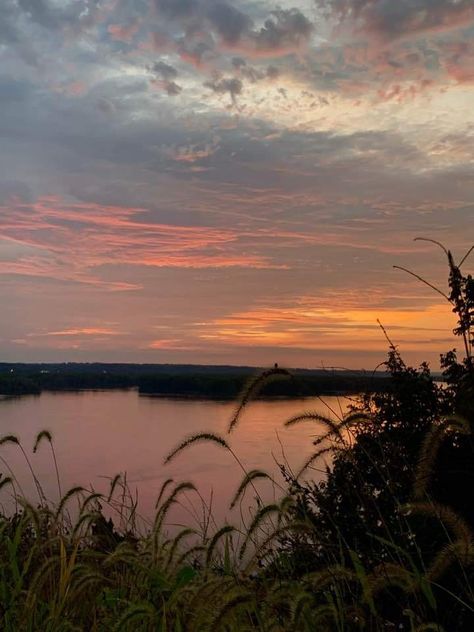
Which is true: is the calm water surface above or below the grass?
below

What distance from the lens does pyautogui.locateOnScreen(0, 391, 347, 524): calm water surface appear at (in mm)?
28531

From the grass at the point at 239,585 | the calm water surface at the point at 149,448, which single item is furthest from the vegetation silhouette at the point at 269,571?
the calm water surface at the point at 149,448

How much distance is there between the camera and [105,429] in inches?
2285

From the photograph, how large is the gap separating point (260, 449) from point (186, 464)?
3851 millimetres

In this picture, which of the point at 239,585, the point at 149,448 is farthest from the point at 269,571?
the point at 149,448

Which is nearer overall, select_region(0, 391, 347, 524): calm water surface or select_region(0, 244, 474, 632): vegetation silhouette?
select_region(0, 244, 474, 632): vegetation silhouette

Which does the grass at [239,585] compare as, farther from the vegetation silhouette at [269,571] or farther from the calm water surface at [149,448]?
the calm water surface at [149,448]

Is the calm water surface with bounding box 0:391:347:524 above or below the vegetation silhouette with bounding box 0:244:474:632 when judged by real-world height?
below

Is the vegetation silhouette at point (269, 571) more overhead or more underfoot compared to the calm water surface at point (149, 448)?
more overhead

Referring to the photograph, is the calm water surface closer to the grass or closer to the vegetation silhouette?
the vegetation silhouette

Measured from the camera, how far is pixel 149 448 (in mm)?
46062

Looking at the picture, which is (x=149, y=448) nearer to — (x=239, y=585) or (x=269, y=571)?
(x=269, y=571)

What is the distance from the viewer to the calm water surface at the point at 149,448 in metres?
28.5

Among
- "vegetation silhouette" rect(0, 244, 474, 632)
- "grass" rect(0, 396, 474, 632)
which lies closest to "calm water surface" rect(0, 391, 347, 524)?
"vegetation silhouette" rect(0, 244, 474, 632)
